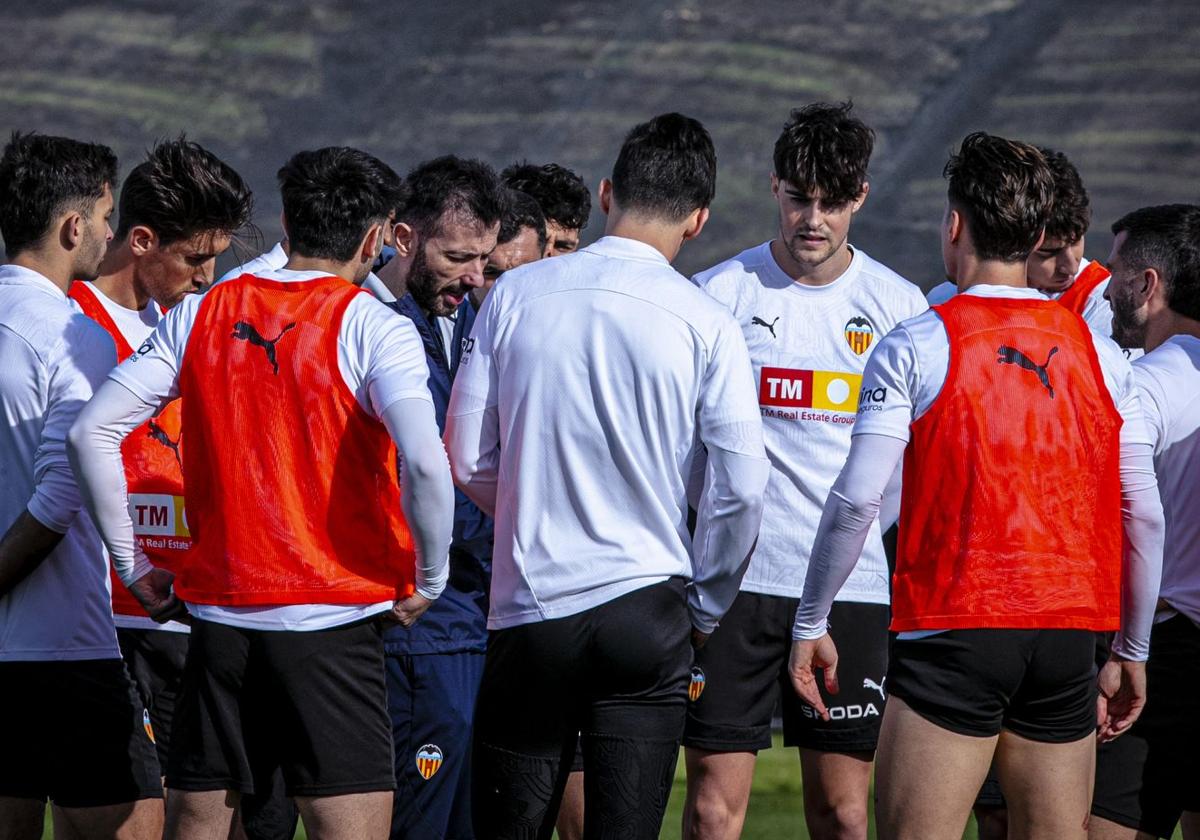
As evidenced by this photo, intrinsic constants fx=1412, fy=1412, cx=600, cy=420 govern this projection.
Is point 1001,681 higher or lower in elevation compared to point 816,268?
lower

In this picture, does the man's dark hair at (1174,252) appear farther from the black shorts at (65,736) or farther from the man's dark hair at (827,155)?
the black shorts at (65,736)

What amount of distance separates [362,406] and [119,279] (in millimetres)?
1088

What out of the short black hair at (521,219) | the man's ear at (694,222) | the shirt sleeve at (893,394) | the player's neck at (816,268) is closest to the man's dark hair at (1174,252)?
the player's neck at (816,268)

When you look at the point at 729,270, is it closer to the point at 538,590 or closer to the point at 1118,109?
the point at 538,590

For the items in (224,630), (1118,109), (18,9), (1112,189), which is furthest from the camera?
(18,9)

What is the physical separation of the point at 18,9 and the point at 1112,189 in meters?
9.94

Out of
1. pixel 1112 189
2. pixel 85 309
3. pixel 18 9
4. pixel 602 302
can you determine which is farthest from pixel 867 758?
pixel 18 9

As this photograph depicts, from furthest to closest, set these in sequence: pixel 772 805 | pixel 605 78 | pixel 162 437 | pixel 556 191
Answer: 1. pixel 605 78
2. pixel 772 805
3. pixel 556 191
4. pixel 162 437

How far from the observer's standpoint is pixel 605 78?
42.1ft

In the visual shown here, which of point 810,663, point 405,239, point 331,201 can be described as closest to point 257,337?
point 331,201

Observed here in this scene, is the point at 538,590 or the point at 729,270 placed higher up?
the point at 729,270

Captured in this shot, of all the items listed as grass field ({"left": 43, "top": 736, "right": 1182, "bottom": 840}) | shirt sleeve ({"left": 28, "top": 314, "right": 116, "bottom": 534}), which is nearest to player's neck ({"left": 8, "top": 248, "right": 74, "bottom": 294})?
shirt sleeve ({"left": 28, "top": 314, "right": 116, "bottom": 534})

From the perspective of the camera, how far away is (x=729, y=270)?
3.83 m

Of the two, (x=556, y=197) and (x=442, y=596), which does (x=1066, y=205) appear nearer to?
(x=556, y=197)
